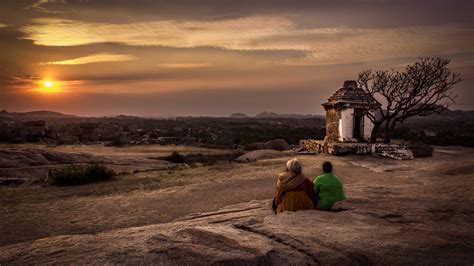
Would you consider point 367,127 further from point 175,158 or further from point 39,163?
point 39,163

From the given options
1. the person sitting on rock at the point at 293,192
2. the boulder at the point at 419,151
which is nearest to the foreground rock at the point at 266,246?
the person sitting on rock at the point at 293,192

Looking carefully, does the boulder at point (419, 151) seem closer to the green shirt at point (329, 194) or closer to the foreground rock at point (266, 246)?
the green shirt at point (329, 194)

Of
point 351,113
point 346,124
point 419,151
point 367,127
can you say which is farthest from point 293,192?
point 367,127

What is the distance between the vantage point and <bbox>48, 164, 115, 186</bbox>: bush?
12742 mm

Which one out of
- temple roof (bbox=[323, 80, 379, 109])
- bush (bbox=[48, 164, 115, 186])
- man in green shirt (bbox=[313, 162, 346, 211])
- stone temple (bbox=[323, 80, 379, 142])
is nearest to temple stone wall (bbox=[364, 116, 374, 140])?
stone temple (bbox=[323, 80, 379, 142])

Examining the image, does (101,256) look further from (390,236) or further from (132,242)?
(390,236)

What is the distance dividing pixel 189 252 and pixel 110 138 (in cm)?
3595

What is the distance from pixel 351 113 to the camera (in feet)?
69.4

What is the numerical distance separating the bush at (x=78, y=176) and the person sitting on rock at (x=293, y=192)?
9041mm

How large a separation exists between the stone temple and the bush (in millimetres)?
13803

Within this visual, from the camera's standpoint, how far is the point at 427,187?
9828mm

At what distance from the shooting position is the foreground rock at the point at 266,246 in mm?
4202

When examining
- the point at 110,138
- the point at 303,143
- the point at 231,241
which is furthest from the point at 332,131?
the point at 110,138

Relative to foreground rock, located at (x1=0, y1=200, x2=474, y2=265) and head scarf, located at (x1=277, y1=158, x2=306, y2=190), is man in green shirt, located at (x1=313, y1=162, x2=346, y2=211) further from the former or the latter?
foreground rock, located at (x1=0, y1=200, x2=474, y2=265)
